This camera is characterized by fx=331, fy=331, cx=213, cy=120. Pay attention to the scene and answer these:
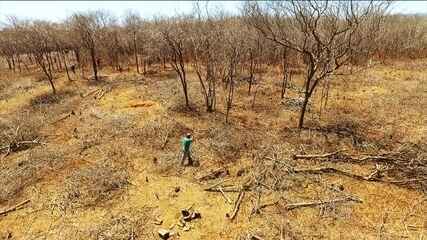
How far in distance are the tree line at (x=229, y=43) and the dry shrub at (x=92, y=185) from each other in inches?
237

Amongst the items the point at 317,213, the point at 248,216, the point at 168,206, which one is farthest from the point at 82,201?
the point at 317,213

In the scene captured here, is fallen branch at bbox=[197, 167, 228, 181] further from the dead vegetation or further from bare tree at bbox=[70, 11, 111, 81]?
bare tree at bbox=[70, 11, 111, 81]

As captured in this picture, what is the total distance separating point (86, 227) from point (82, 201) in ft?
3.68

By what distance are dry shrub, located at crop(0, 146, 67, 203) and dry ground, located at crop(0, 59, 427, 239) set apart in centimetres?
4

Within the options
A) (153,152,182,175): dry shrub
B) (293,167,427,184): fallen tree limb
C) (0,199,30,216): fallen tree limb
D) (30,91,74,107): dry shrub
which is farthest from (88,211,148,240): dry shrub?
(30,91,74,107): dry shrub

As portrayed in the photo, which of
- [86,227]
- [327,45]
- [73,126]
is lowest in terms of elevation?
[86,227]

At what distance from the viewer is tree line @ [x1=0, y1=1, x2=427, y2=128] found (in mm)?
12328

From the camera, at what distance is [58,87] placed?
1995 cm

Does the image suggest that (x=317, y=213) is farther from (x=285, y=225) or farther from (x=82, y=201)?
(x=82, y=201)

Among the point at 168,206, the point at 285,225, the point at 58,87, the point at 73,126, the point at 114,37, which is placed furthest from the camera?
the point at 114,37

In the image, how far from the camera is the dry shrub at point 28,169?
9.45 metres

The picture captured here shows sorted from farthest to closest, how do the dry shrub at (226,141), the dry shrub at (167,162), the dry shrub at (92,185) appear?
the dry shrub at (226,141) → the dry shrub at (167,162) → the dry shrub at (92,185)

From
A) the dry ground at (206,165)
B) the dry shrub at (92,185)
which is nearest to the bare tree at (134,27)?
the dry ground at (206,165)

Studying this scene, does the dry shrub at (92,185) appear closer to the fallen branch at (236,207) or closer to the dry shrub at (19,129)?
the fallen branch at (236,207)
